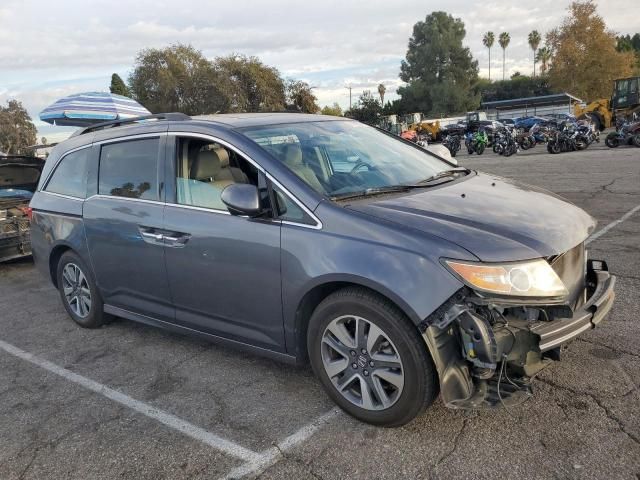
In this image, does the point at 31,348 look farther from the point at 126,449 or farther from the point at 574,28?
the point at 574,28

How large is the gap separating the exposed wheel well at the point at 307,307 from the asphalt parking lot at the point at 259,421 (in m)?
0.35

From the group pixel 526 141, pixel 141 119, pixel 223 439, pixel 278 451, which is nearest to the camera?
pixel 278 451

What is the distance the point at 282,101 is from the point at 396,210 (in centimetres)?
5353

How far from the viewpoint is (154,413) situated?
339cm

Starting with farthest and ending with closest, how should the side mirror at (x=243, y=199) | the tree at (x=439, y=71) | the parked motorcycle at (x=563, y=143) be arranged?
the tree at (x=439, y=71), the parked motorcycle at (x=563, y=143), the side mirror at (x=243, y=199)

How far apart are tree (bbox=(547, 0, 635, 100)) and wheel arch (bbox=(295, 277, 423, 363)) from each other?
58236mm

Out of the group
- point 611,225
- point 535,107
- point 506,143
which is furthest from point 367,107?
point 611,225

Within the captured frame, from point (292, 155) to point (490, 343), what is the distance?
66.6 inches

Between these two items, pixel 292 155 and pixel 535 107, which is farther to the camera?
pixel 535 107

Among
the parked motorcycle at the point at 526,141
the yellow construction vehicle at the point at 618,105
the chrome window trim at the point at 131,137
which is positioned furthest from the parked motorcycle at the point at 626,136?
the chrome window trim at the point at 131,137

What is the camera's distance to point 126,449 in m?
3.03

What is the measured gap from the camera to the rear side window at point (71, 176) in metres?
4.75

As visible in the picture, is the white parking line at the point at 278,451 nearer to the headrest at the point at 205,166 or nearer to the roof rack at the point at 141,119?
the headrest at the point at 205,166

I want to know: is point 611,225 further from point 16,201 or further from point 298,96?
point 298,96
